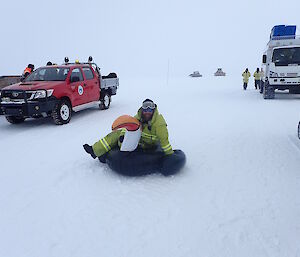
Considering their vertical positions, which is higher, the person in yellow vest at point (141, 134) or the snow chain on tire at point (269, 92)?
the person in yellow vest at point (141, 134)

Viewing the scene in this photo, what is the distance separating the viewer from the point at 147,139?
4.72 meters

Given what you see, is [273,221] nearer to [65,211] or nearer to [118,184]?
[118,184]

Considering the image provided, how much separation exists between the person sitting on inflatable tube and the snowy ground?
0.63 ft

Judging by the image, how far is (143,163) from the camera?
4.32m

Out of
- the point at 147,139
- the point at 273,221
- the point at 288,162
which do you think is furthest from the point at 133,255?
the point at 288,162

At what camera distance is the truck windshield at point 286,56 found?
40.8ft

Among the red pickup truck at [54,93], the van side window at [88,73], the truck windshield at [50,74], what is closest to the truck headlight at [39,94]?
the red pickup truck at [54,93]

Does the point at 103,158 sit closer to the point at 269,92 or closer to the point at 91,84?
the point at 91,84

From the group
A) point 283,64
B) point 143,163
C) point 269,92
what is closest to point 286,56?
point 283,64

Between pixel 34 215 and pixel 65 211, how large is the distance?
0.37 meters

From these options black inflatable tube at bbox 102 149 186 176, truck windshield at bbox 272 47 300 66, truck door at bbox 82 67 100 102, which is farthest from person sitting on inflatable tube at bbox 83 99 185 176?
truck windshield at bbox 272 47 300 66

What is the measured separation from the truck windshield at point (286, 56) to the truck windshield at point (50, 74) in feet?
30.6

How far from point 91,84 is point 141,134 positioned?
221 inches

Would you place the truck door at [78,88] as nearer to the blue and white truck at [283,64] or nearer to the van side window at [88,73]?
the van side window at [88,73]
